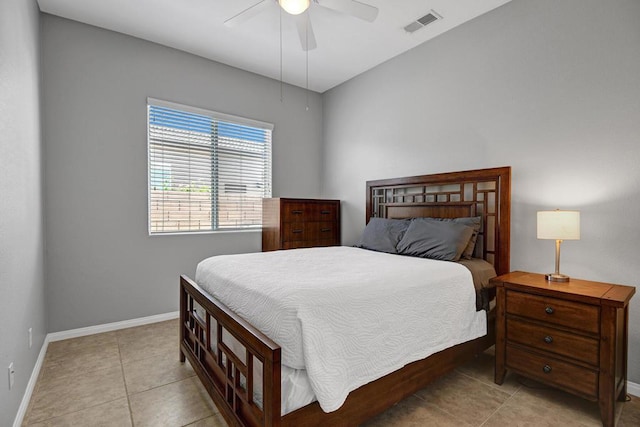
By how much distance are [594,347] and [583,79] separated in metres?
1.79

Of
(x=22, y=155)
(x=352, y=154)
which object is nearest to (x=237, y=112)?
(x=352, y=154)

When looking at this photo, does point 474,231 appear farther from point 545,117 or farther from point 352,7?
point 352,7

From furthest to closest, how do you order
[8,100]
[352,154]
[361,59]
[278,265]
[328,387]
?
[352,154]
[361,59]
[278,265]
[8,100]
[328,387]

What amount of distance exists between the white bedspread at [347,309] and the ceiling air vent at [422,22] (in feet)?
7.15

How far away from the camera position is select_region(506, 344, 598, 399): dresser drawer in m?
1.80

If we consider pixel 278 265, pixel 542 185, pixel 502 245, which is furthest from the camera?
pixel 502 245

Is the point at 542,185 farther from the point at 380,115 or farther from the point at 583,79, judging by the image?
the point at 380,115

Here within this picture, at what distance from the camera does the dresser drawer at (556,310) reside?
70.6 inches

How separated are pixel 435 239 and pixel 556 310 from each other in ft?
3.07

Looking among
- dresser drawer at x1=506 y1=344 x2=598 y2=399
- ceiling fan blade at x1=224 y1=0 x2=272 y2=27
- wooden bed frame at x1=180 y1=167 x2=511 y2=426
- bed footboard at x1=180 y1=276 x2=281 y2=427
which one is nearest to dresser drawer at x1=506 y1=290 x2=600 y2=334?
dresser drawer at x1=506 y1=344 x2=598 y2=399

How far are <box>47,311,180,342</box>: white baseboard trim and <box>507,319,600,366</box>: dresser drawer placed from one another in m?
3.22

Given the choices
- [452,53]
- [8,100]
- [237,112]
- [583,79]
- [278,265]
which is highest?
[452,53]

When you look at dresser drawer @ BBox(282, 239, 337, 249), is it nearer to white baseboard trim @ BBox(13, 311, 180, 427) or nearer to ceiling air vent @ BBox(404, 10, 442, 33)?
white baseboard trim @ BBox(13, 311, 180, 427)

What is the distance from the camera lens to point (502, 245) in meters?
2.64
